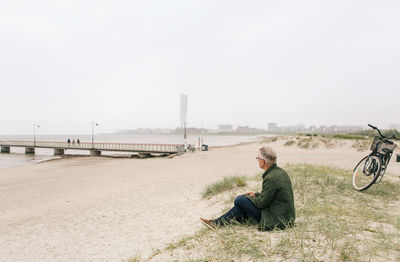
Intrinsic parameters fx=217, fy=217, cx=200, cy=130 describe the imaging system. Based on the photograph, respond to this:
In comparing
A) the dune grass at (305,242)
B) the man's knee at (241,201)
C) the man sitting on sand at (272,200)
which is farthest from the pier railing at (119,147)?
the man sitting on sand at (272,200)

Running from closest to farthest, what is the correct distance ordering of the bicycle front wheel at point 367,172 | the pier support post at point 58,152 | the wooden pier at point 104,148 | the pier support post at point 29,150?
the bicycle front wheel at point 367,172 → the wooden pier at point 104,148 → the pier support post at point 58,152 → the pier support post at point 29,150

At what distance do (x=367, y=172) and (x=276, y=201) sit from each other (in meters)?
4.56

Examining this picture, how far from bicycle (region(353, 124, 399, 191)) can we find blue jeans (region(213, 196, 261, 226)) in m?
4.06

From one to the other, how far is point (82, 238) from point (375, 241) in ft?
16.8

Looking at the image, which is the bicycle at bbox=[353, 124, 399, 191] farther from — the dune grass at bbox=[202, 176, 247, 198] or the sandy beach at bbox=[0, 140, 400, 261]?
the sandy beach at bbox=[0, 140, 400, 261]

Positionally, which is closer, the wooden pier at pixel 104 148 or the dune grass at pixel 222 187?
the dune grass at pixel 222 187

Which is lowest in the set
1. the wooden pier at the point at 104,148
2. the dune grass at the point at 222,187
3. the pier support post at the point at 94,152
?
the pier support post at the point at 94,152

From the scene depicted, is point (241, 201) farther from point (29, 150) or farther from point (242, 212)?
point (29, 150)

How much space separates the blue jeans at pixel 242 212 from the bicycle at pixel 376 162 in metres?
4.06

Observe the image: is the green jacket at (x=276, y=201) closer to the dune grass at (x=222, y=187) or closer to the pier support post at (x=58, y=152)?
the dune grass at (x=222, y=187)

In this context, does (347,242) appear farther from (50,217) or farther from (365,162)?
(50,217)

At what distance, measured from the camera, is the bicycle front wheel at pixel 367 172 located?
5667 millimetres

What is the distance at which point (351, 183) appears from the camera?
6.47m

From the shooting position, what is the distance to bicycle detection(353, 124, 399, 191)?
224 inches
